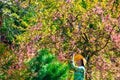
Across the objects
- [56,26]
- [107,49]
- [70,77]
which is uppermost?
[56,26]

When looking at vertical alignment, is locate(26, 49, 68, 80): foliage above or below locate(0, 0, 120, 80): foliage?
below

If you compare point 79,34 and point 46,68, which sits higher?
point 79,34

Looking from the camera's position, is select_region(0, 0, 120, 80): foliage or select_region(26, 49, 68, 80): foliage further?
select_region(0, 0, 120, 80): foliage

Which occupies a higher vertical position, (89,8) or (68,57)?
(89,8)

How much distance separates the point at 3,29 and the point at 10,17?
0.73 metres

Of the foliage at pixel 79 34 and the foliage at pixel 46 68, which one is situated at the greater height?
the foliage at pixel 79 34

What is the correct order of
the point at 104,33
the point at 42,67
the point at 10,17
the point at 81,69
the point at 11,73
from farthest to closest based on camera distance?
the point at 10,17 → the point at 104,33 → the point at 11,73 → the point at 42,67 → the point at 81,69

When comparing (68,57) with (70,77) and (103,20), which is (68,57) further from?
(103,20)

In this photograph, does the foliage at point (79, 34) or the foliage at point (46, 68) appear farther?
the foliage at point (79, 34)

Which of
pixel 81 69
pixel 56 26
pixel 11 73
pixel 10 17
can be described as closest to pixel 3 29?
pixel 10 17

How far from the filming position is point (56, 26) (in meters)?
8.88

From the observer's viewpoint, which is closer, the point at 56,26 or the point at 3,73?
the point at 3,73

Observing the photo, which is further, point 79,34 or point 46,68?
point 79,34

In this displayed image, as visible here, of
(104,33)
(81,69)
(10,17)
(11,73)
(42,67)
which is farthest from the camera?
(10,17)
